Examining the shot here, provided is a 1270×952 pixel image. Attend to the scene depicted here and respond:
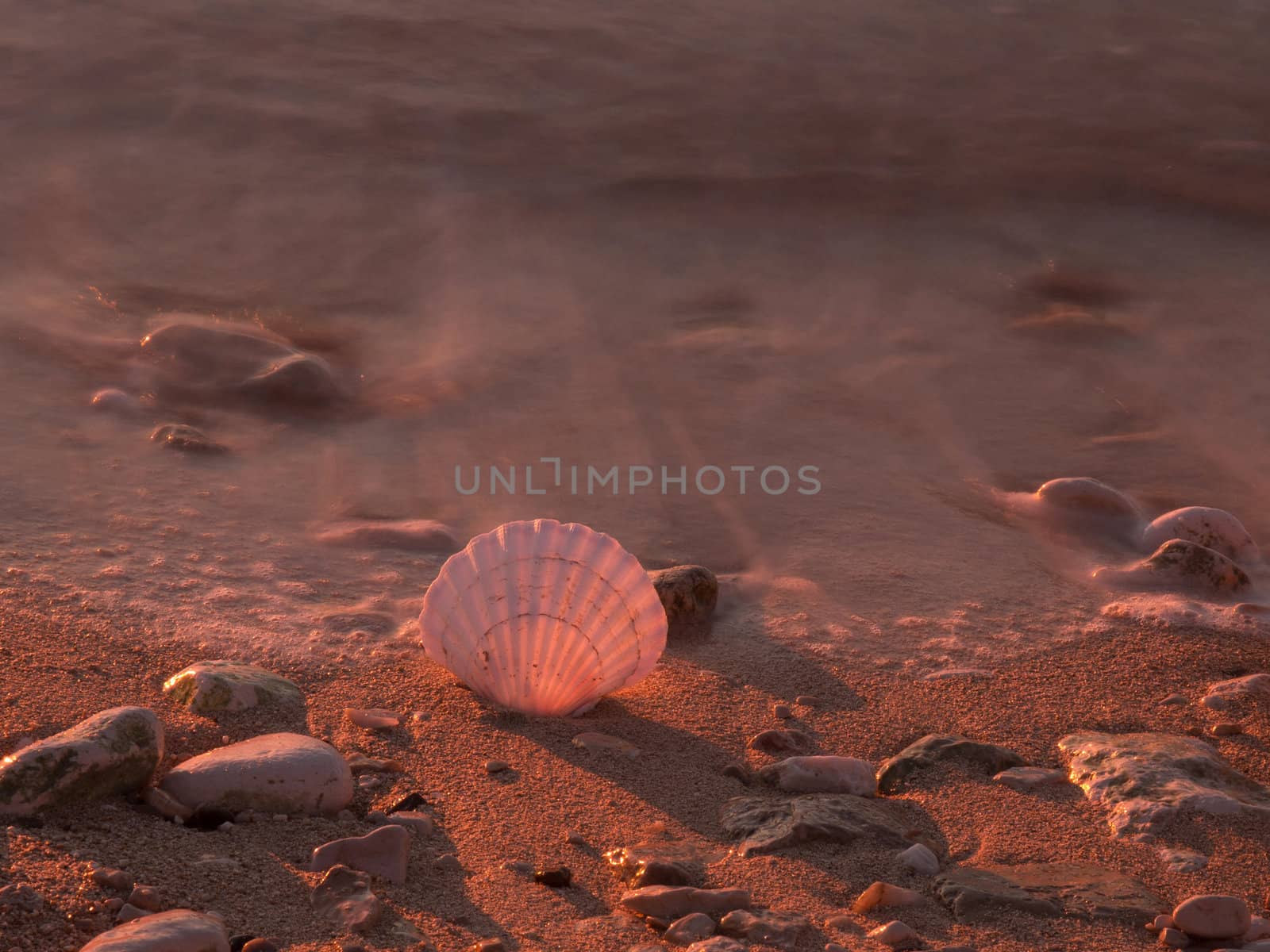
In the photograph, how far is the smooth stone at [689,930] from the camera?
1.86 meters

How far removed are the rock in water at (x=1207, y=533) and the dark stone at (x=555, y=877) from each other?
7.56 ft

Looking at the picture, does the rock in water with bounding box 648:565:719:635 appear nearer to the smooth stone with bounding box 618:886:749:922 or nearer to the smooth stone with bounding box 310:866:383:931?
the smooth stone with bounding box 618:886:749:922

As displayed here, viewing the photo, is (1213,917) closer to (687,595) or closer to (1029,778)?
(1029,778)

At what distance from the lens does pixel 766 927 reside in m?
1.89

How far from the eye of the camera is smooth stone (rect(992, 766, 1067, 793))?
2414mm

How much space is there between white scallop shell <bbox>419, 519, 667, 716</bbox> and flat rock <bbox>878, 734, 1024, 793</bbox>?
535 millimetres

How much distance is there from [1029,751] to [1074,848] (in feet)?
1.20

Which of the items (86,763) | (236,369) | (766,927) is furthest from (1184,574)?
(236,369)

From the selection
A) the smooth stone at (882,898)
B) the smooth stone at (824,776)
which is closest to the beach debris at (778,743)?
the smooth stone at (824,776)

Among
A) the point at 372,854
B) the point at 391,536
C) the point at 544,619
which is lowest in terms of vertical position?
the point at 391,536

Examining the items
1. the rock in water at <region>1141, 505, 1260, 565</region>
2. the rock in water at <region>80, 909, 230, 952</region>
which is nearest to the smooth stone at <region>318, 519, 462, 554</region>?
the rock in water at <region>80, 909, 230, 952</region>

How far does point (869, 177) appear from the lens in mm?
6340

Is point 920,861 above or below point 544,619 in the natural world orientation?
below

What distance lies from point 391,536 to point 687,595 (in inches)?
36.8
